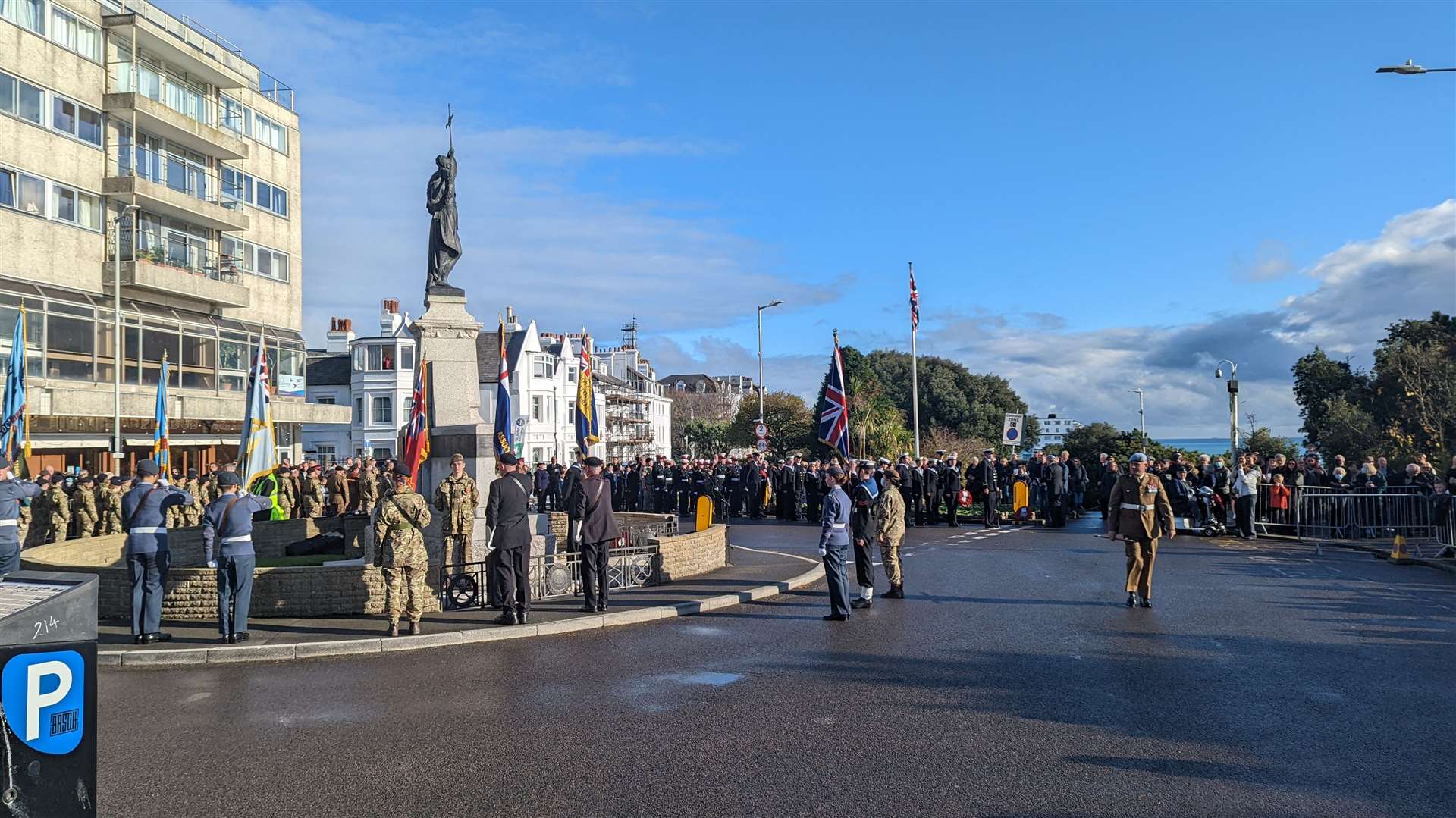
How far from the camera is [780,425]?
57.0 m

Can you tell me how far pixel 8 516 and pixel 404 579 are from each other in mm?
4769

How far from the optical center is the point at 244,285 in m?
38.2

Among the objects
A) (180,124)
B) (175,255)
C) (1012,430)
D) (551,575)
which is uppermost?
(180,124)

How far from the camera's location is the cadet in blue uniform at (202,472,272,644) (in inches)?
389

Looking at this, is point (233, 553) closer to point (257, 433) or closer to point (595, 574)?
point (595, 574)

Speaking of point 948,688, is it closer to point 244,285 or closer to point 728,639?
point 728,639

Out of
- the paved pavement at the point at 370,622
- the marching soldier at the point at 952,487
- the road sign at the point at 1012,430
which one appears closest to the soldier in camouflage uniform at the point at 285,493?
the paved pavement at the point at 370,622

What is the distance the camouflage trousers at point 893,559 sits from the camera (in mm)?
12414

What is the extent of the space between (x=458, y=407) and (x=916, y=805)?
455 inches

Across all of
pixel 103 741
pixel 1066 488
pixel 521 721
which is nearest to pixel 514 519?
pixel 521 721

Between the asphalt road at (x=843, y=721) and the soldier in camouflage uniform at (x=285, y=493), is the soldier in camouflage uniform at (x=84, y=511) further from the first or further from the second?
the asphalt road at (x=843, y=721)

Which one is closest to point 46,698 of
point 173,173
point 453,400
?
point 453,400

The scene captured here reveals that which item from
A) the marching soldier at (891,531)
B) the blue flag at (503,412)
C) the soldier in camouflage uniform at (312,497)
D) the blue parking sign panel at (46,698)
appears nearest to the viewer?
the blue parking sign panel at (46,698)

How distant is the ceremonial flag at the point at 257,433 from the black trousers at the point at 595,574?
27.5 ft
